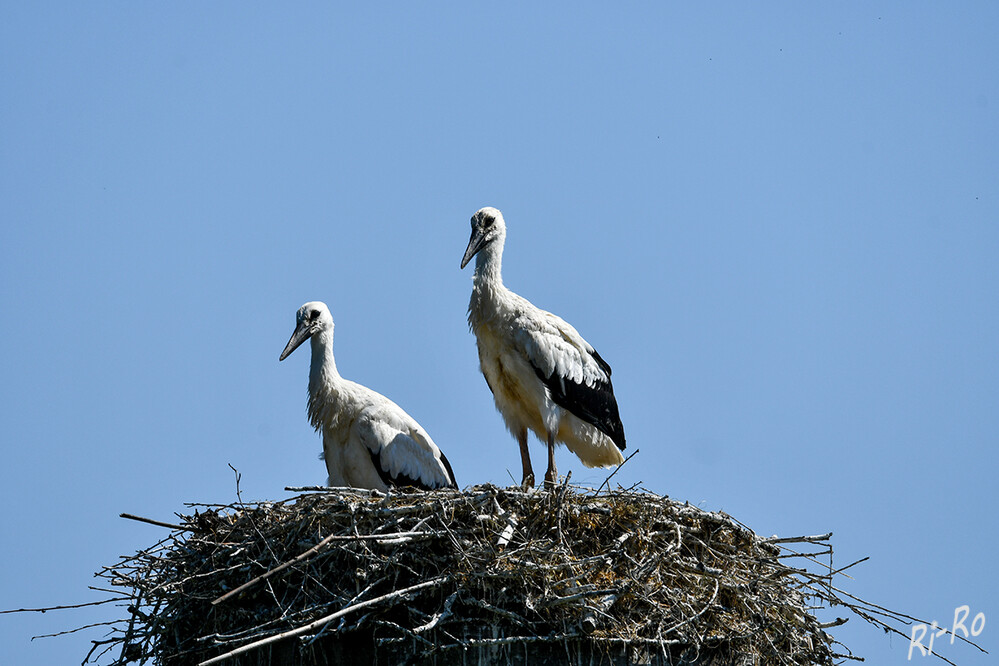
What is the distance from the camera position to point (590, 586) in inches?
268

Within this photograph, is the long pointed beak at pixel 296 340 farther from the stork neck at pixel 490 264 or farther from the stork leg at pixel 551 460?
the stork leg at pixel 551 460

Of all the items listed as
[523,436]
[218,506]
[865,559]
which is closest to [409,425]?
[523,436]

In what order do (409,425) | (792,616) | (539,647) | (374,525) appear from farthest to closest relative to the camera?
(409,425)
(792,616)
(374,525)
(539,647)

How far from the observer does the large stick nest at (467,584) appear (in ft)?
21.8

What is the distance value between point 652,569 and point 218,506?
262 cm

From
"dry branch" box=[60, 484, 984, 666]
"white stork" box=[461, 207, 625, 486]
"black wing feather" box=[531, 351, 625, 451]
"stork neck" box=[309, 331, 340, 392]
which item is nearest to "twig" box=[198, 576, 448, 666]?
"dry branch" box=[60, 484, 984, 666]

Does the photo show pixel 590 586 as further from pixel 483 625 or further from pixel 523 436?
pixel 523 436

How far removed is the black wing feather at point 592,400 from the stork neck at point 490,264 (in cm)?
78

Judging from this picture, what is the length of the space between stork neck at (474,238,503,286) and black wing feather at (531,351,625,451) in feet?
2.56

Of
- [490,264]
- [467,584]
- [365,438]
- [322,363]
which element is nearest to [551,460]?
[365,438]

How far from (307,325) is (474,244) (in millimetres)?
1437

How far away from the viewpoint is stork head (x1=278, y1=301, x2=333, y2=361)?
33.0 feet

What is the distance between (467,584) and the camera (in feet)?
22.0

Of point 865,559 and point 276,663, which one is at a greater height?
point 865,559
